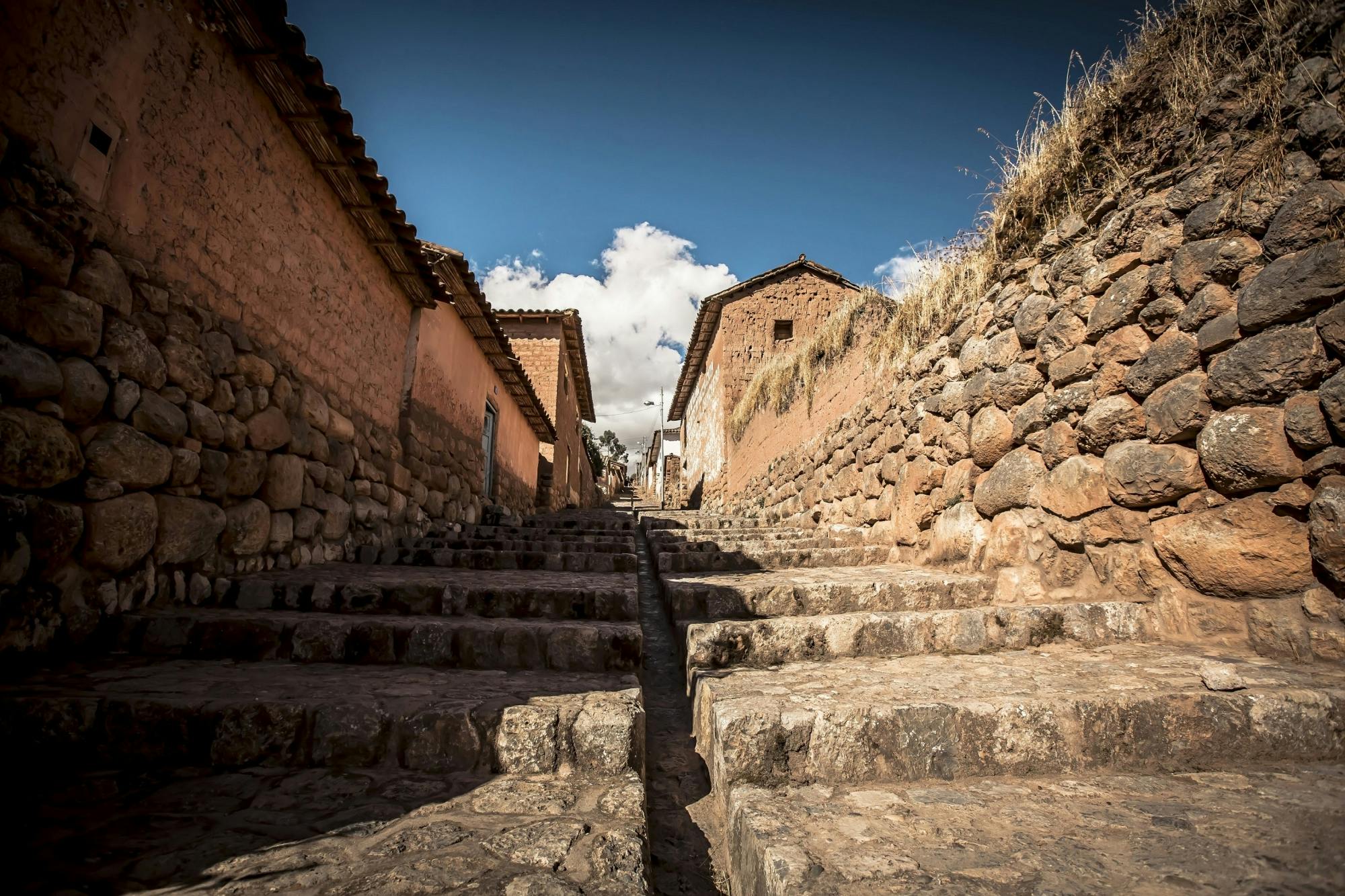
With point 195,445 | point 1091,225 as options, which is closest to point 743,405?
point 1091,225

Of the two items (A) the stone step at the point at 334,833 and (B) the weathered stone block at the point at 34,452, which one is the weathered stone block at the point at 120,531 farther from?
(A) the stone step at the point at 334,833

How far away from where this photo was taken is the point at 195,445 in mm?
3076

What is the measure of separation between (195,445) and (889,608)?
3.78m

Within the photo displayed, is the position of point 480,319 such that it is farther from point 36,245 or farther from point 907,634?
point 907,634

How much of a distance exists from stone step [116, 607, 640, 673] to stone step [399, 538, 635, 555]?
2856 mm

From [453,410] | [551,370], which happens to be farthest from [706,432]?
[453,410]

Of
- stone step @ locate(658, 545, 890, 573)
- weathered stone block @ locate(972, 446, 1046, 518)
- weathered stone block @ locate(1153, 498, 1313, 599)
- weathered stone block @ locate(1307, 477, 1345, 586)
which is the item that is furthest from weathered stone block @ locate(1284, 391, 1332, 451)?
stone step @ locate(658, 545, 890, 573)

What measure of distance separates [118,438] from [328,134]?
2683mm

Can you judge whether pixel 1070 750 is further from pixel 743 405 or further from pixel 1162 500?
pixel 743 405

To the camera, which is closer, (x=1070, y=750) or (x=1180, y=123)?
(x=1070, y=750)

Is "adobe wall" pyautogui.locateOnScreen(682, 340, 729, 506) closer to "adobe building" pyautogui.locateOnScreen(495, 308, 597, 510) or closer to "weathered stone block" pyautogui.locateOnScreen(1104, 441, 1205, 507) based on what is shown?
"adobe building" pyautogui.locateOnScreen(495, 308, 597, 510)

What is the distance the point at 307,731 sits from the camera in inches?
77.4

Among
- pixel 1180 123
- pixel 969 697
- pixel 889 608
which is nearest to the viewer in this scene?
pixel 969 697

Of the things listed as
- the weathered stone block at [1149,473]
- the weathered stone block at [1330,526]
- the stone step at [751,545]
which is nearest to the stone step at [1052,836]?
the weathered stone block at [1330,526]
